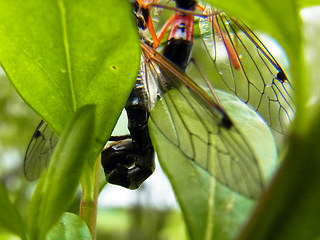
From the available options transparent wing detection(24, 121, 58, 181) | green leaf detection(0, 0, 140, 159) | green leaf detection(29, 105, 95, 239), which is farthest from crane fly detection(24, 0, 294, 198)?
green leaf detection(29, 105, 95, 239)

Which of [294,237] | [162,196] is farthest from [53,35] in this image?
[162,196]

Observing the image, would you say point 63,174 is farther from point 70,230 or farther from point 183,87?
point 183,87

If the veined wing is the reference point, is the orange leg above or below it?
above

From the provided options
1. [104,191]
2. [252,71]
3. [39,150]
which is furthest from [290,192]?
[104,191]

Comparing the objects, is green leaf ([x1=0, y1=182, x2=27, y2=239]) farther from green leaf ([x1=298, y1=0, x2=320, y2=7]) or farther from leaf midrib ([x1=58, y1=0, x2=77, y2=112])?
green leaf ([x1=298, y1=0, x2=320, y2=7])

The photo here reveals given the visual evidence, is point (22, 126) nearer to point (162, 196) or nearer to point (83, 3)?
point (162, 196)

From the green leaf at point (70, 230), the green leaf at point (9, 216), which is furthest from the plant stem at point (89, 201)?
the green leaf at point (9, 216)

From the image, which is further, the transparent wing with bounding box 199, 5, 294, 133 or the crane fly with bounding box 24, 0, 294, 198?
the transparent wing with bounding box 199, 5, 294, 133
